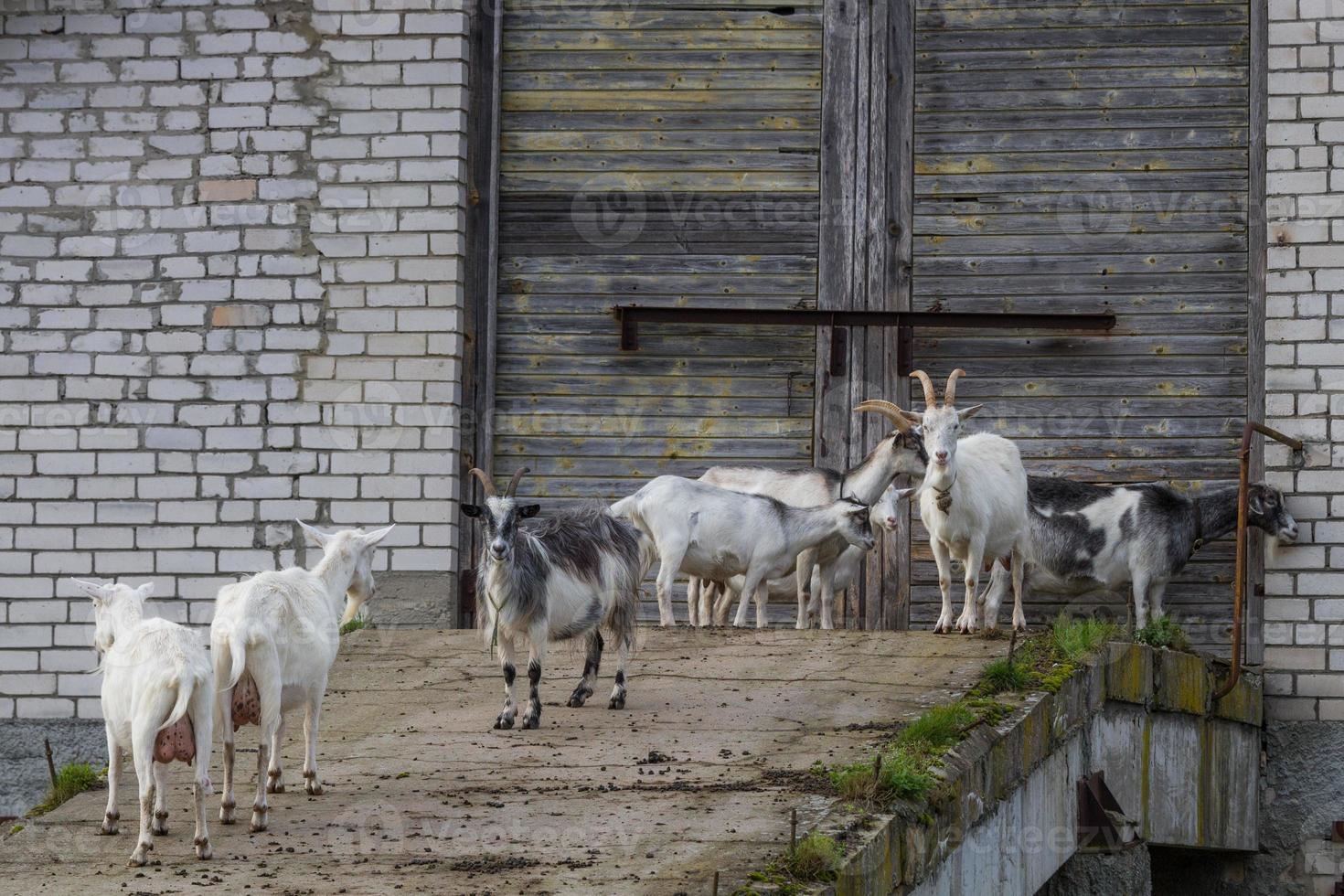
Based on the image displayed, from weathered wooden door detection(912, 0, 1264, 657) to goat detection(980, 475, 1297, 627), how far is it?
494 mm

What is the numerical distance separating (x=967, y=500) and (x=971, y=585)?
51cm

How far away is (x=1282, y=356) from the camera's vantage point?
1230 centimetres

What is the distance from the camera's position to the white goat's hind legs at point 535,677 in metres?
8.53

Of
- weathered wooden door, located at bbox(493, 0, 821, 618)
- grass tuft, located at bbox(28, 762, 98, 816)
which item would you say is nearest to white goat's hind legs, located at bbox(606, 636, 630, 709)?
grass tuft, located at bbox(28, 762, 98, 816)

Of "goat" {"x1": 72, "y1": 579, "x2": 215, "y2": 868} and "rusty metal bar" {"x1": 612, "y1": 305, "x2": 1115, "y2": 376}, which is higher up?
"rusty metal bar" {"x1": 612, "y1": 305, "x2": 1115, "y2": 376}

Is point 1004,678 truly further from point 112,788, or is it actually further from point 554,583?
point 112,788

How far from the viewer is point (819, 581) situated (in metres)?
12.1

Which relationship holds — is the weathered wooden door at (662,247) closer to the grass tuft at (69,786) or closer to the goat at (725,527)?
the goat at (725,527)

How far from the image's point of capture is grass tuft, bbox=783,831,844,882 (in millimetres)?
5848

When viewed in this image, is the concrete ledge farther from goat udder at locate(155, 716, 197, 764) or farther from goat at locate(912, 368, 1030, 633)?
goat udder at locate(155, 716, 197, 764)

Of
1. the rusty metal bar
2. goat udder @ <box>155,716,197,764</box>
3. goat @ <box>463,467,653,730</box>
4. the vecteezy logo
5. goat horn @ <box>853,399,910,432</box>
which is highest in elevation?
the vecteezy logo

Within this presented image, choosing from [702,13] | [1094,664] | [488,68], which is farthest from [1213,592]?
[488,68]

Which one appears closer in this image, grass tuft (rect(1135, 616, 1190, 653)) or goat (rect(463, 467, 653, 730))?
goat (rect(463, 467, 653, 730))

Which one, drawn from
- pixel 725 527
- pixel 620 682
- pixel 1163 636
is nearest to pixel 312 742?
pixel 620 682
